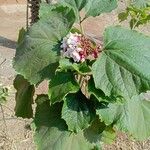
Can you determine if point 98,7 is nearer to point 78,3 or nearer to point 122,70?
point 78,3

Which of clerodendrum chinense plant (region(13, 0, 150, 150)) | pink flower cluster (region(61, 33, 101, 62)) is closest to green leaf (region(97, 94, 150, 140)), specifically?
clerodendrum chinense plant (region(13, 0, 150, 150))

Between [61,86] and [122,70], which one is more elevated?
[122,70]

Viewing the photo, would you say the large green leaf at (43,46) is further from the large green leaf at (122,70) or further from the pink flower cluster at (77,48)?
the large green leaf at (122,70)

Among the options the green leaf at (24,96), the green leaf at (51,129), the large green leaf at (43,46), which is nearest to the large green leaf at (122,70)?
the large green leaf at (43,46)

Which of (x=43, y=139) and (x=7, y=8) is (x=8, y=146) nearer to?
(x=43, y=139)

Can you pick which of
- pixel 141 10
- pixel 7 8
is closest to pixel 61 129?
pixel 141 10

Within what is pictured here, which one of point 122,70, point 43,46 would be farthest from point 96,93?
point 43,46

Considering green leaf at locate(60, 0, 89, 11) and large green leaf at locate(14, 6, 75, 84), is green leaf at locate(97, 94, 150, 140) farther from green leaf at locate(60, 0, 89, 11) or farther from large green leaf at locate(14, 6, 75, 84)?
green leaf at locate(60, 0, 89, 11)
